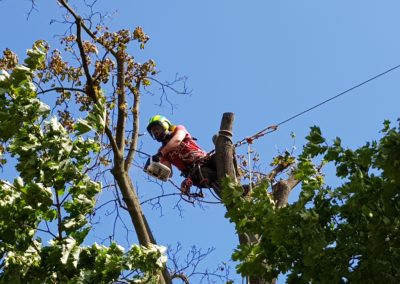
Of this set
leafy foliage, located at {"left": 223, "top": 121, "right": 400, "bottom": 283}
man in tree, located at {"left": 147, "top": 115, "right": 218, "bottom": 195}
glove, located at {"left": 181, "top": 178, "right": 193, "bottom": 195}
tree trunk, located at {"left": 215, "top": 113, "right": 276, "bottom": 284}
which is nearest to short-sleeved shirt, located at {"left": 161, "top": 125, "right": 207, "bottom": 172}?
man in tree, located at {"left": 147, "top": 115, "right": 218, "bottom": 195}

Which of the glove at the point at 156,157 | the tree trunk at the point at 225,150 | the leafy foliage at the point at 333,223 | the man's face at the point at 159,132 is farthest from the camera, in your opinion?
the man's face at the point at 159,132

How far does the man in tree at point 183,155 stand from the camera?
7.74 metres

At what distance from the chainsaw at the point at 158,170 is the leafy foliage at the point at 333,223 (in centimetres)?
298

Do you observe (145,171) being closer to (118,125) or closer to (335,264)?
(118,125)

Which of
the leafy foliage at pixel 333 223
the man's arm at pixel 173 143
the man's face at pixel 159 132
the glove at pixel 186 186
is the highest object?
the man's face at pixel 159 132

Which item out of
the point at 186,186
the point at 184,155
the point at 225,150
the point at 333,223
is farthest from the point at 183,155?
the point at 333,223

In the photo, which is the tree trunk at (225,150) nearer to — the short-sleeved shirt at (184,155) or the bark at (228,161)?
the bark at (228,161)

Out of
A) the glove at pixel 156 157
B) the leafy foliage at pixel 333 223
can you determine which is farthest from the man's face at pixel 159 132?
the leafy foliage at pixel 333 223

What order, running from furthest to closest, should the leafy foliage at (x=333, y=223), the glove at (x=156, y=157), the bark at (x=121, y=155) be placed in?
1. the glove at (x=156, y=157)
2. the bark at (x=121, y=155)
3. the leafy foliage at (x=333, y=223)

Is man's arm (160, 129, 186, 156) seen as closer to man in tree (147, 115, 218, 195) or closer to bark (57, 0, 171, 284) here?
man in tree (147, 115, 218, 195)

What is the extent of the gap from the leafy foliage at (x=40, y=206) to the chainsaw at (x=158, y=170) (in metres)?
3.41

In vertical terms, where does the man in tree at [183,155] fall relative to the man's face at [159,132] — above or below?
below

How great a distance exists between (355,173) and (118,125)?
3.51 meters

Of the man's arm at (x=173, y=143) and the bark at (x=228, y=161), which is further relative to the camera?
the man's arm at (x=173, y=143)
